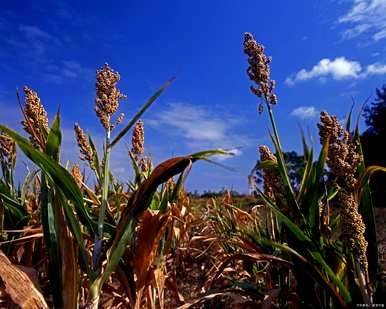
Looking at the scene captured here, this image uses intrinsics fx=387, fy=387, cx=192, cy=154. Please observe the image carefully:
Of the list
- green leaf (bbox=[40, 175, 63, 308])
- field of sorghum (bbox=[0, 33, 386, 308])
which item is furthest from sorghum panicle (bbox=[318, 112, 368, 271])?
green leaf (bbox=[40, 175, 63, 308])

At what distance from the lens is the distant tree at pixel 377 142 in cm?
1474

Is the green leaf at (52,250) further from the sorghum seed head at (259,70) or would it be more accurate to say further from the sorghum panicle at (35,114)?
the sorghum seed head at (259,70)

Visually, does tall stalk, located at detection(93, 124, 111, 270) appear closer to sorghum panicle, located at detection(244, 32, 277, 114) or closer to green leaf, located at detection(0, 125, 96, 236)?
green leaf, located at detection(0, 125, 96, 236)

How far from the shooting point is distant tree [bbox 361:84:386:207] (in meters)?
14.7

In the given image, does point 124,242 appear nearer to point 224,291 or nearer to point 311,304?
point 224,291

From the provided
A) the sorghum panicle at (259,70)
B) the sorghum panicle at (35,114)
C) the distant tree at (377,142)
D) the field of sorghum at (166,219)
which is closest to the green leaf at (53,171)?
the field of sorghum at (166,219)

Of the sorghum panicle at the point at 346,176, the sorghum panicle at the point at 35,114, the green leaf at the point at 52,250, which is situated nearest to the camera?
the sorghum panicle at the point at 346,176

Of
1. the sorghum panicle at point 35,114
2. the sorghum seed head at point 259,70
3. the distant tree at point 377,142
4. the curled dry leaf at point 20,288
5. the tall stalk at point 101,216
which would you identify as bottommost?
the curled dry leaf at point 20,288

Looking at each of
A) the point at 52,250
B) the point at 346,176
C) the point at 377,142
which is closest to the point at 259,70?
the point at 346,176

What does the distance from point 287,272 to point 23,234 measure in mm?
1471

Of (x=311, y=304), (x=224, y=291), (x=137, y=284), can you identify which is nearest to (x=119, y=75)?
(x=137, y=284)

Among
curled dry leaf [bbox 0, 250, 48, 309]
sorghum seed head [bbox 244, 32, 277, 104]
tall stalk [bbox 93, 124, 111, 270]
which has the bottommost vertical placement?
curled dry leaf [bbox 0, 250, 48, 309]

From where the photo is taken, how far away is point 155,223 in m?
1.77

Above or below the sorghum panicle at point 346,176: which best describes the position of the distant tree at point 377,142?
above
